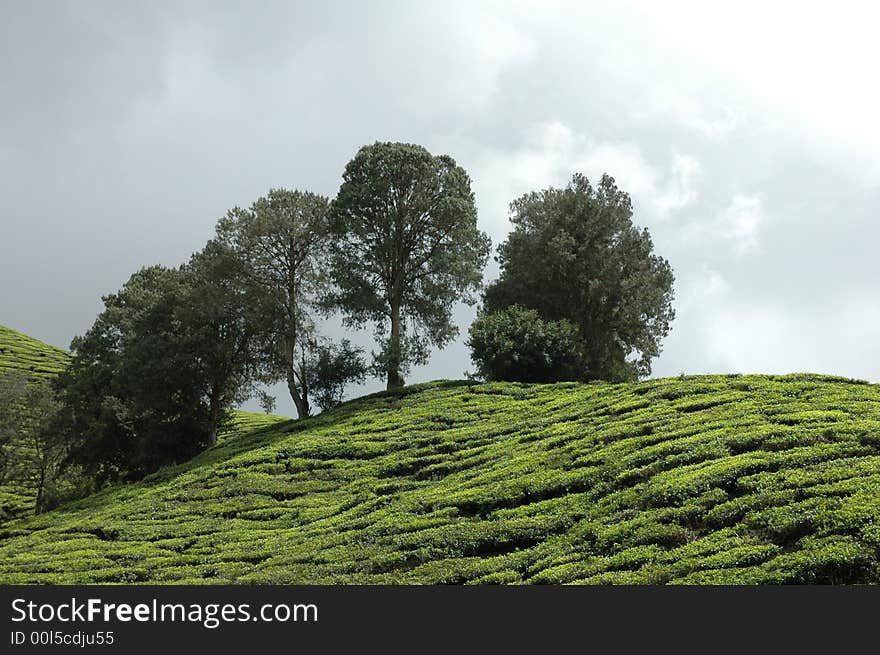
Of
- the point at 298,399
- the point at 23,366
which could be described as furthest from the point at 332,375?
the point at 23,366

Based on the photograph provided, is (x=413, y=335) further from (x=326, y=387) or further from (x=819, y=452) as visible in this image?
(x=819, y=452)

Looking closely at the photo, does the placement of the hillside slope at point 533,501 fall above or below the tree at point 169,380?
below

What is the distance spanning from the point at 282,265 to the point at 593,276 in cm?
2154

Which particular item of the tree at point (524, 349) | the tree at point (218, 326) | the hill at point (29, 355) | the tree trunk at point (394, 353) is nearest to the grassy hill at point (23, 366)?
the hill at point (29, 355)

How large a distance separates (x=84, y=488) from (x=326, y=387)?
21.1 metres

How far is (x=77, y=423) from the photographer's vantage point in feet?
170

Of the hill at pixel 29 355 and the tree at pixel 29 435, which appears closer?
the tree at pixel 29 435

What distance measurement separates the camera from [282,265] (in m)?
50.3

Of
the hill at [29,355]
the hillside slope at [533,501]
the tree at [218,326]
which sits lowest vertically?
the hillside slope at [533,501]

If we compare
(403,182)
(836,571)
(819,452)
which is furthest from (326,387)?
(836,571)

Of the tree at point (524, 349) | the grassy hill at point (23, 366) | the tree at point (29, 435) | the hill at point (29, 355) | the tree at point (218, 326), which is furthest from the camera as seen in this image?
the hill at point (29, 355)

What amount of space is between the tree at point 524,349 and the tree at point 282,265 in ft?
40.4

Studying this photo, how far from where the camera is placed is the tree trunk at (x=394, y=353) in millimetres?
47125

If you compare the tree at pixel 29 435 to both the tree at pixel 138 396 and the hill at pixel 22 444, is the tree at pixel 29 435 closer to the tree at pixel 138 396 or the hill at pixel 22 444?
the hill at pixel 22 444
